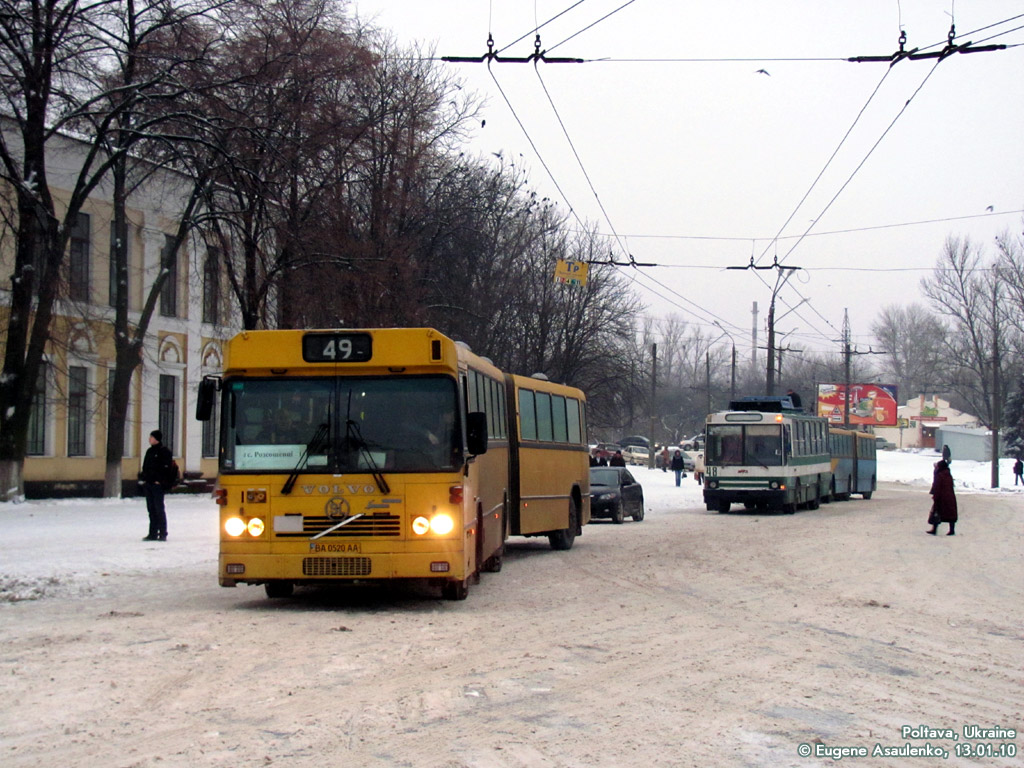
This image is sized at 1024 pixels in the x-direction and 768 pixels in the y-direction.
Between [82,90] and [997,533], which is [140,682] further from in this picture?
[997,533]

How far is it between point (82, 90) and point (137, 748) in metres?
21.9

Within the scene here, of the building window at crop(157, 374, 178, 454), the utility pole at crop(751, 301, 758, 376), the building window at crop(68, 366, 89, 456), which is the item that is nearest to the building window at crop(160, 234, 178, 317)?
the building window at crop(157, 374, 178, 454)

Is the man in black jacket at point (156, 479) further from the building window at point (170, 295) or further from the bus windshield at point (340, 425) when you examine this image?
the building window at point (170, 295)

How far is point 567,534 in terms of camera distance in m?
20.9

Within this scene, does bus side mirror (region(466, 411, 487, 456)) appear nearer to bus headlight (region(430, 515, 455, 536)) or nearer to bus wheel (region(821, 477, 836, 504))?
bus headlight (region(430, 515, 455, 536))

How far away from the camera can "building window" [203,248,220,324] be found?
2964 centimetres

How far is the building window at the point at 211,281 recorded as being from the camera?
97.2 feet

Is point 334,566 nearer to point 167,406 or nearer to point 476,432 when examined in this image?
point 476,432

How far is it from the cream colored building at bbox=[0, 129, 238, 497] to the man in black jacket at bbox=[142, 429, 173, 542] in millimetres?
10066

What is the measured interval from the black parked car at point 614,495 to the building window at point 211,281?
434 inches

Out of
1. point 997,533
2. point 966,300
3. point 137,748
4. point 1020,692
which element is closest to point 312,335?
point 137,748

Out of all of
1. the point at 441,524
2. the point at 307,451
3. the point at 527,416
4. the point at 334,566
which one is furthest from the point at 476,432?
the point at 527,416

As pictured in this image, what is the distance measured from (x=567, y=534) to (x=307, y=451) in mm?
9744

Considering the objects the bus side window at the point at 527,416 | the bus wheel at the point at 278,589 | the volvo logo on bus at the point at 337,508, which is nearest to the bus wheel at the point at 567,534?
the bus side window at the point at 527,416
